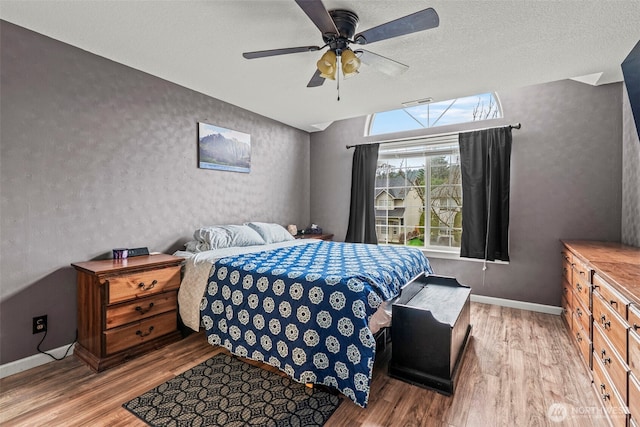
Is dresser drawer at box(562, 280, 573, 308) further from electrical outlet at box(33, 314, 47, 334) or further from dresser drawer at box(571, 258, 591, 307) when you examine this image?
electrical outlet at box(33, 314, 47, 334)

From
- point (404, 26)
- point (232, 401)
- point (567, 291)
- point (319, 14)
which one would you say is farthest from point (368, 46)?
point (567, 291)

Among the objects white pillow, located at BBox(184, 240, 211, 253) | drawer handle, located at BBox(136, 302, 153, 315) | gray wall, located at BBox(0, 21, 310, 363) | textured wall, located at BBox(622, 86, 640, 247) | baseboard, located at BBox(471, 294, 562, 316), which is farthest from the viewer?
Answer: baseboard, located at BBox(471, 294, 562, 316)

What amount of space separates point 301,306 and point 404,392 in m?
0.87

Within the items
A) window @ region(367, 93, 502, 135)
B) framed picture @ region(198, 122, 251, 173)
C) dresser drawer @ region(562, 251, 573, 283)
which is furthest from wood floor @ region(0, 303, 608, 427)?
window @ region(367, 93, 502, 135)

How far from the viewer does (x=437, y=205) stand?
13.5 feet

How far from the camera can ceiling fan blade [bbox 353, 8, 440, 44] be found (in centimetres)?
164

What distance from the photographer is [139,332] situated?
2.37 m

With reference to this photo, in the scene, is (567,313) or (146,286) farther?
(567,313)

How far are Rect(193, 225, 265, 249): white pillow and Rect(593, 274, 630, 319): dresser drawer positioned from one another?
2954 millimetres

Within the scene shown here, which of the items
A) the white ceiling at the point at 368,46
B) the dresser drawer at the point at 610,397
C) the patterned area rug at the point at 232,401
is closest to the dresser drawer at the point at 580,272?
the dresser drawer at the point at 610,397

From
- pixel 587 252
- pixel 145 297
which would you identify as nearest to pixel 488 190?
pixel 587 252

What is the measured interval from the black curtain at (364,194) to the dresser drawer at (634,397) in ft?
10.7

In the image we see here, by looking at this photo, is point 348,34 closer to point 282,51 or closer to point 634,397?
point 282,51

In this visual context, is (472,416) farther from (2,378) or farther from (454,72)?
(2,378)
